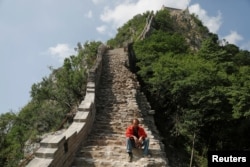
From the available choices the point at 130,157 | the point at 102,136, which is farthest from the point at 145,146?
the point at 102,136

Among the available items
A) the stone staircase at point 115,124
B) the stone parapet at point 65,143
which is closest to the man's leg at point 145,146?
the stone staircase at point 115,124

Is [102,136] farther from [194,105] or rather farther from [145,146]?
[194,105]

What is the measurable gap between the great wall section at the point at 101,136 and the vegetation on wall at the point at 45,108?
5.20 m

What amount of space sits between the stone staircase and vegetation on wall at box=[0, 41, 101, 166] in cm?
277

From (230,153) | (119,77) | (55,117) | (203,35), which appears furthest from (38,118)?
(203,35)

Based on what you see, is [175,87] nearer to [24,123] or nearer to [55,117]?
[55,117]

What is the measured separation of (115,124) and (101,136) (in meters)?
1.30

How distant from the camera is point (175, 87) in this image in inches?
890

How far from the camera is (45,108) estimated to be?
21703 millimetres

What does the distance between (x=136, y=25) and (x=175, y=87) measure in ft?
102

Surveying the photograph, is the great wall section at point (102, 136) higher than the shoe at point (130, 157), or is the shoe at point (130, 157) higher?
the great wall section at point (102, 136)

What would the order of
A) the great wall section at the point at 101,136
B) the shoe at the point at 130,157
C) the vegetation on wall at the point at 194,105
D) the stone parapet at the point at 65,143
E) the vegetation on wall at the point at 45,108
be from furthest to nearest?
1. the vegetation on wall at the point at 194,105
2. the vegetation on wall at the point at 45,108
3. the shoe at the point at 130,157
4. the great wall section at the point at 101,136
5. the stone parapet at the point at 65,143

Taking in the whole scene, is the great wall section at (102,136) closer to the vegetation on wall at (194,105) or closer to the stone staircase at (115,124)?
the stone staircase at (115,124)

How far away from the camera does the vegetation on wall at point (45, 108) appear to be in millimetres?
20281
